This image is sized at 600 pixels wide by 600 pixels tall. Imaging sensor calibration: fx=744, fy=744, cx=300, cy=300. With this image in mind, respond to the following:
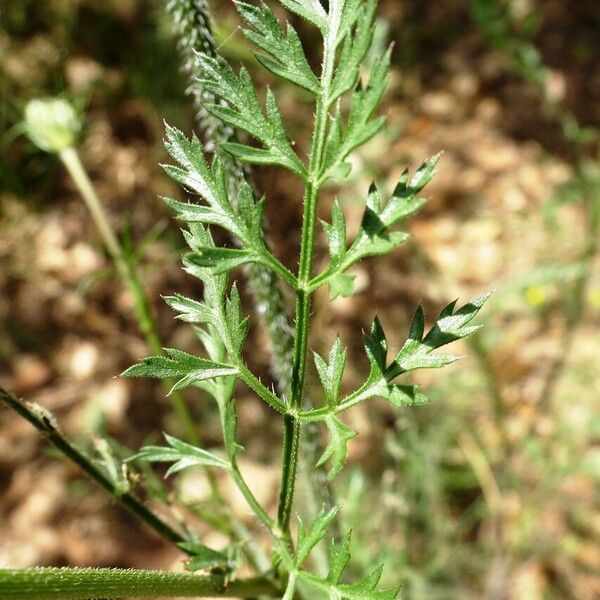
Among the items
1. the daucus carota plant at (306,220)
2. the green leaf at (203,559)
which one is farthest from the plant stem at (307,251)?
the green leaf at (203,559)

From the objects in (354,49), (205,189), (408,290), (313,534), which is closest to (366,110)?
(354,49)

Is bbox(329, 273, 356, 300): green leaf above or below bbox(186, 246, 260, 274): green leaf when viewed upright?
below

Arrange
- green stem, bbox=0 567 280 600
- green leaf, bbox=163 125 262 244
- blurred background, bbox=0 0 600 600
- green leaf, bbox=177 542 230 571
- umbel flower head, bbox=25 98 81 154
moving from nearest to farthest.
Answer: green stem, bbox=0 567 280 600, green leaf, bbox=163 125 262 244, green leaf, bbox=177 542 230 571, umbel flower head, bbox=25 98 81 154, blurred background, bbox=0 0 600 600

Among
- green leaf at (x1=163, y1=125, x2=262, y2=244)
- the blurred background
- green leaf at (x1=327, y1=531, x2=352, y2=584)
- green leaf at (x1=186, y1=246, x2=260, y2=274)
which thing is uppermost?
green leaf at (x1=163, y1=125, x2=262, y2=244)

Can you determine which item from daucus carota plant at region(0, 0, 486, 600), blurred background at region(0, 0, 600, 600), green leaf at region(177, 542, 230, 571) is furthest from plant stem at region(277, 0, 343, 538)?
blurred background at region(0, 0, 600, 600)

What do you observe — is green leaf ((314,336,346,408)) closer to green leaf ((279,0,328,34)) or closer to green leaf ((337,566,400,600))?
green leaf ((337,566,400,600))

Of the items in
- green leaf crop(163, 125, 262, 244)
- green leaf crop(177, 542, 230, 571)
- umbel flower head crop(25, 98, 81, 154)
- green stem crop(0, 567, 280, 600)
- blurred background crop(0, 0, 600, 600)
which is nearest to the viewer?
green stem crop(0, 567, 280, 600)

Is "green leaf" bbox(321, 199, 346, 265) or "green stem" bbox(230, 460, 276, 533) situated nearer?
"green leaf" bbox(321, 199, 346, 265)
